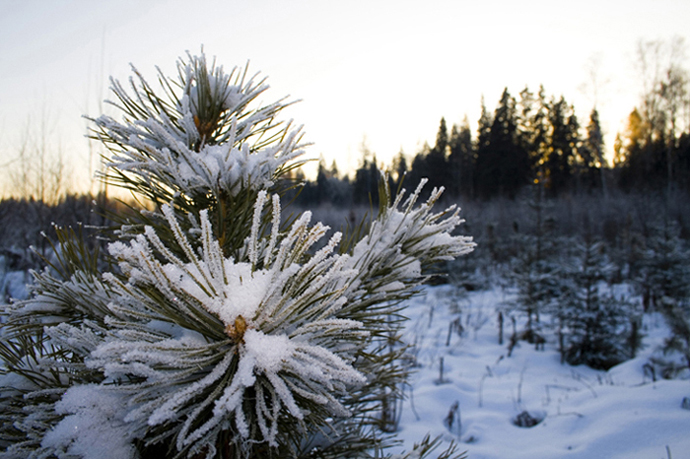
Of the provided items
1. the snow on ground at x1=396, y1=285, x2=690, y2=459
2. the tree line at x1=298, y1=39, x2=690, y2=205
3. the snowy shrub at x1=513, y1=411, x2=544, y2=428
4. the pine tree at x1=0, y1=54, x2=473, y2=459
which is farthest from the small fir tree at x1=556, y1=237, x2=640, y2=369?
the tree line at x1=298, y1=39, x2=690, y2=205

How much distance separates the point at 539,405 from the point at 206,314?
454 centimetres

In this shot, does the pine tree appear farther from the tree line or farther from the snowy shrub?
the tree line

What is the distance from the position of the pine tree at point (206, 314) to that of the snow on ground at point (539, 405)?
193 millimetres

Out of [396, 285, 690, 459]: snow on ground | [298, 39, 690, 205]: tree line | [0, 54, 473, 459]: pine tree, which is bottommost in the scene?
[396, 285, 690, 459]: snow on ground

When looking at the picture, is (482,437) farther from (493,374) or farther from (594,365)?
(594,365)

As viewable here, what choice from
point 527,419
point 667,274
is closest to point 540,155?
point 667,274

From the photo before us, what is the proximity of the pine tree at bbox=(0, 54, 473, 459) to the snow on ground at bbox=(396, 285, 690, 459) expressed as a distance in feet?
0.63

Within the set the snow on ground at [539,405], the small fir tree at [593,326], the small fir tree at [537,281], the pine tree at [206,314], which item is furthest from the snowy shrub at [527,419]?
the small fir tree at [537,281]

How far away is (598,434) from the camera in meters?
2.53

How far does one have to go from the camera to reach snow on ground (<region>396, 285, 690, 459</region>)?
2.36 metres

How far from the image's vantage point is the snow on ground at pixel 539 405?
2359 mm

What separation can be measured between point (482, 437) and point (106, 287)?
11.2 feet

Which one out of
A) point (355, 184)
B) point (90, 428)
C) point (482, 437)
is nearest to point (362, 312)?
point (90, 428)

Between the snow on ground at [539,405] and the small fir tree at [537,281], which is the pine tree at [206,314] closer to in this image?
the snow on ground at [539,405]
